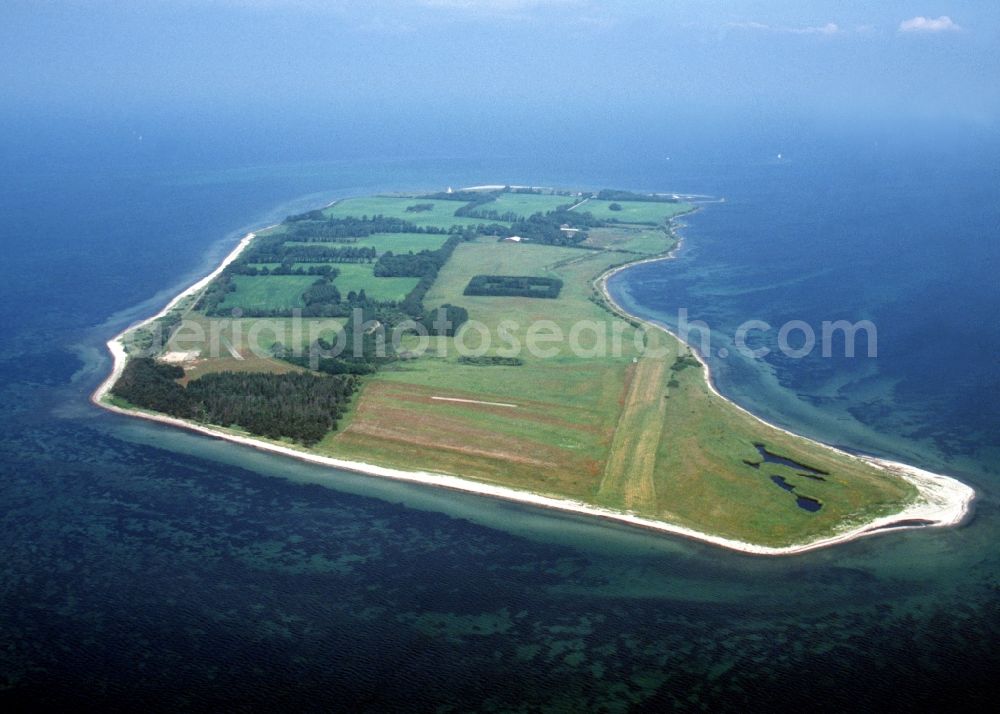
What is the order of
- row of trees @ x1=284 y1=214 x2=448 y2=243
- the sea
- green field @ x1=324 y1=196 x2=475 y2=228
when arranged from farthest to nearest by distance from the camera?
green field @ x1=324 y1=196 x2=475 y2=228
row of trees @ x1=284 y1=214 x2=448 y2=243
the sea

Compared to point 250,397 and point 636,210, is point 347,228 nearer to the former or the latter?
point 636,210

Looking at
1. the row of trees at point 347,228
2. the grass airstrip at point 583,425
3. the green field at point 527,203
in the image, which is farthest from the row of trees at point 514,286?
the green field at point 527,203

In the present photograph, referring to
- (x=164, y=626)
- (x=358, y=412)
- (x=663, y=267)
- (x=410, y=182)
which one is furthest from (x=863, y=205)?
(x=164, y=626)

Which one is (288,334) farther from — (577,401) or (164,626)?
(164,626)

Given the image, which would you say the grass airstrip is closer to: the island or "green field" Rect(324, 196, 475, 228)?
the island

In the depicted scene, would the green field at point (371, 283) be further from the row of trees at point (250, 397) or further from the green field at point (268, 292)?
the row of trees at point (250, 397)

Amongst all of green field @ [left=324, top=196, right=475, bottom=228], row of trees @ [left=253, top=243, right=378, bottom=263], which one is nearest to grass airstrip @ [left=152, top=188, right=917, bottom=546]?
row of trees @ [left=253, top=243, right=378, bottom=263]
